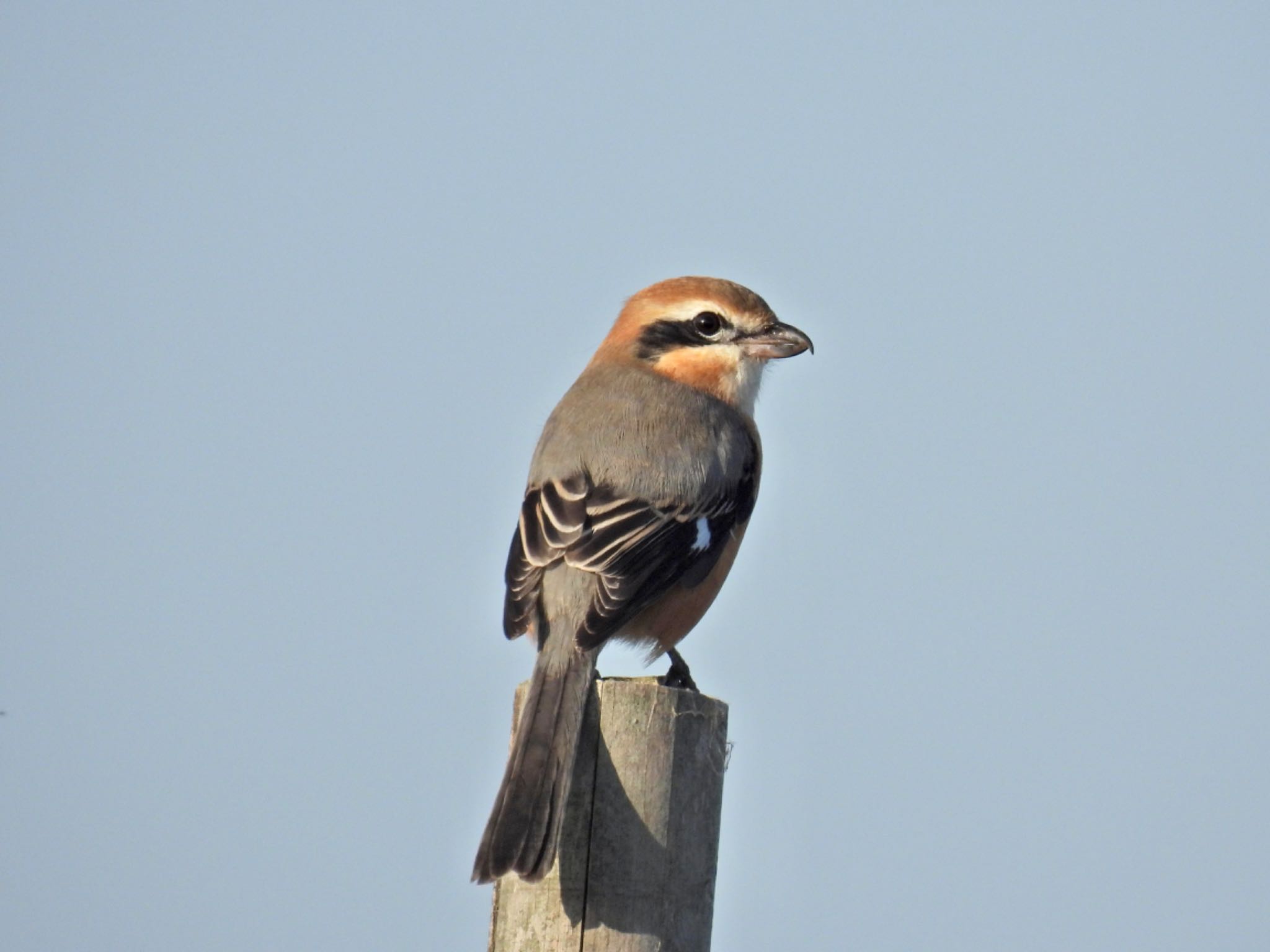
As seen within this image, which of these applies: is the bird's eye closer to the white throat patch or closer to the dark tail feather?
the white throat patch

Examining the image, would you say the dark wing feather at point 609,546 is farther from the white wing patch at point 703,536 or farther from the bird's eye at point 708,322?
the bird's eye at point 708,322

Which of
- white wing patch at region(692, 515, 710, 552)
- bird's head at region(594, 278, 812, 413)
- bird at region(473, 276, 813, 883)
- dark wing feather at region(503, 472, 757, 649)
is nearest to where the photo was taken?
bird at region(473, 276, 813, 883)

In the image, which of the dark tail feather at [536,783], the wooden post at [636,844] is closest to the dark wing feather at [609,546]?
the dark tail feather at [536,783]

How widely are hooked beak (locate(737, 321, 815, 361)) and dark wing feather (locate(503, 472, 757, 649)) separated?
132 cm

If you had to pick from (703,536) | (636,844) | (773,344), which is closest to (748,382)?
(773,344)

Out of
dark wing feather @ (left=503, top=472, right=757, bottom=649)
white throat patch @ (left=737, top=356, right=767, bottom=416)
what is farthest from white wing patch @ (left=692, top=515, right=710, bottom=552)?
white throat patch @ (left=737, top=356, right=767, bottom=416)

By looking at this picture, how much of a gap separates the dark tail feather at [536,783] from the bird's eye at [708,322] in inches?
108

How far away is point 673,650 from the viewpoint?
5.73 meters

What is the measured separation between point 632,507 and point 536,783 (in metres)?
1.70

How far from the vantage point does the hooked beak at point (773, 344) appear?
6.85m

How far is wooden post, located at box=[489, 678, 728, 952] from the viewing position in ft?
12.0

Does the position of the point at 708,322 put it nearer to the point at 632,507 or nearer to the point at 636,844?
the point at 632,507

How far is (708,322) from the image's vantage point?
22.4 feet

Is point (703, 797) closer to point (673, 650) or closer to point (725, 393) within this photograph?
point (673, 650)
